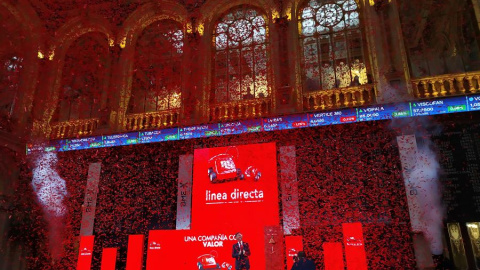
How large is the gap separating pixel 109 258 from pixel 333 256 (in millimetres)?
6303

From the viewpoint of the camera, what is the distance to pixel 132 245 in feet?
35.2

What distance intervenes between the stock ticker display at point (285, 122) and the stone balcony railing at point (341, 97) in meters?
0.52

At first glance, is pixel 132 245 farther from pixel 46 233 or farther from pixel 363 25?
pixel 363 25

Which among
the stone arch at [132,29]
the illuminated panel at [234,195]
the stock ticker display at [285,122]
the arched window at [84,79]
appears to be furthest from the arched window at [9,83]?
the illuminated panel at [234,195]

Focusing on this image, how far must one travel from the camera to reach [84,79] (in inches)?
531

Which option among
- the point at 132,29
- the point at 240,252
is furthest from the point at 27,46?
the point at 240,252

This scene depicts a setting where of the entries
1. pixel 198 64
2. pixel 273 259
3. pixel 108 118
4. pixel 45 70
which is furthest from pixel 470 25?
pixel 45 70

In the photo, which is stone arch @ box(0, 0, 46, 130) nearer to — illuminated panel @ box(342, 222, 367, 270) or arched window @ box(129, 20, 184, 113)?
arched window @ box(129, 20, 184, 113)

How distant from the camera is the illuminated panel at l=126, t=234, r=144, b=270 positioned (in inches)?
412

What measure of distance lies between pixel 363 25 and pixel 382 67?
1718 mm

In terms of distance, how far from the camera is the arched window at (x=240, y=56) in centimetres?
1209

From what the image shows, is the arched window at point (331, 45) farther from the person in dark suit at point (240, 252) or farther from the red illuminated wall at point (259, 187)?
the person in dark suit at point (240, 252)

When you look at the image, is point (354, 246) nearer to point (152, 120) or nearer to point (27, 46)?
point (152, 120)

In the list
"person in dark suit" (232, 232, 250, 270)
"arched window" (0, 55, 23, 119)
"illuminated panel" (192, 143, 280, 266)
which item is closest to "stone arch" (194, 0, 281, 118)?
"illuminated panel" (192, 143, 280, 266)
